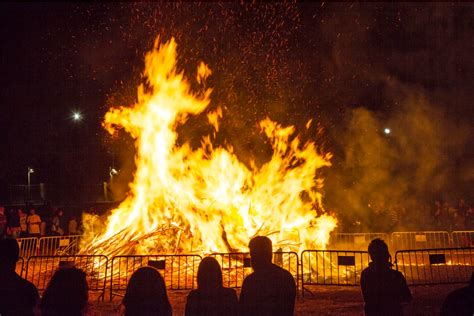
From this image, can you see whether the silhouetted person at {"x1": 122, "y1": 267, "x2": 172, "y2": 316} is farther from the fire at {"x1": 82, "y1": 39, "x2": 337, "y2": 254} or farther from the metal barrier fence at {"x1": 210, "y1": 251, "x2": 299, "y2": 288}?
the fire at {"x1": 82, "y1": 39, "x2": 337, "y2": 254}

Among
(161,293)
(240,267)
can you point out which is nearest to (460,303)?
(161,293)

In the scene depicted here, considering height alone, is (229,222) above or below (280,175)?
below

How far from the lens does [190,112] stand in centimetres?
1186

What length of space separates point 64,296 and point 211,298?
3.95ft

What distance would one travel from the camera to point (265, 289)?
11.5ft

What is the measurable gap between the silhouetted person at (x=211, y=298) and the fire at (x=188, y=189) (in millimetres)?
7232

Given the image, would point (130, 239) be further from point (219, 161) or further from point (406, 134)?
point (406, 134)

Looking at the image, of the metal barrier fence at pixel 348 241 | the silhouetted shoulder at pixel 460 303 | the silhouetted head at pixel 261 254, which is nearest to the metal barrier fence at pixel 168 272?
the silhouetted head at pixel 261 254

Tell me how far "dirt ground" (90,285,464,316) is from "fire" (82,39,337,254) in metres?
2.26

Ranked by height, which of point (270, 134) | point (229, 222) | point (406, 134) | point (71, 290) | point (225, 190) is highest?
point (406, 134)

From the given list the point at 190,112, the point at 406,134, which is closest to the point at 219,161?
the point at 190,112

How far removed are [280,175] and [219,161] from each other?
71.9 inches

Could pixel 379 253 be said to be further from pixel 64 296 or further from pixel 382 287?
pixel 64 296

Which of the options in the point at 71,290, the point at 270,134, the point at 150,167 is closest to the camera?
the point at 71,290
